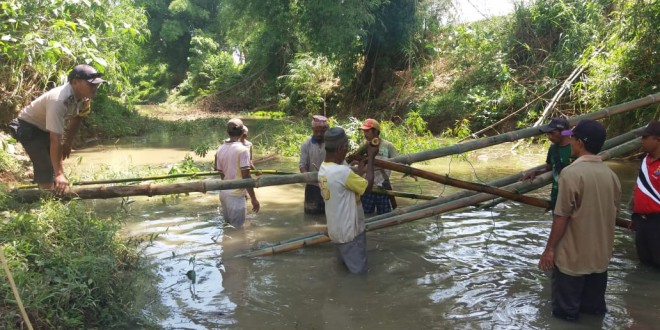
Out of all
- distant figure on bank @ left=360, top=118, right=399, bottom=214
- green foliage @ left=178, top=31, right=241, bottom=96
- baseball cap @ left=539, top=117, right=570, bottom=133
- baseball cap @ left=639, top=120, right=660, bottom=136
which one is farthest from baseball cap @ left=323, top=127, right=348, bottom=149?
green foliage @ left=178, top=31, right=241, bottom=96

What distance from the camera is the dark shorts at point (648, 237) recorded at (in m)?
4.63

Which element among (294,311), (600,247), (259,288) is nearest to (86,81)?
(259,288)

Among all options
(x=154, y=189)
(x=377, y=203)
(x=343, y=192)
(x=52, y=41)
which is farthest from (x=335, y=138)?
(x=52, y=41)

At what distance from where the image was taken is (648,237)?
15.5 ft

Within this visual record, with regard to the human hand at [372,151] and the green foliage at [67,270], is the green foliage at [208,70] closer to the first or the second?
the green foliage at [67,270]

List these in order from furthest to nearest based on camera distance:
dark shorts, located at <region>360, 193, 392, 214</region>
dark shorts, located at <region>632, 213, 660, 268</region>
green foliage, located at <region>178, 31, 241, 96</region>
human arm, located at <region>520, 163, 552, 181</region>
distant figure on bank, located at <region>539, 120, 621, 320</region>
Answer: green foliage, located at <region>178, 31, 241, 96</region> → dark shorts, located at <region>360, 193, 392, 214</region> → human arm, located at <region>520, 163, 552, 181</region> → dark shorts, located at <region>632, 213, 660, 268</region> → distant figure on bank, located at <region>539, 120, 621, 320</region>

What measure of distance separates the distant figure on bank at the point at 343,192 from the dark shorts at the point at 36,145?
2.58 meters

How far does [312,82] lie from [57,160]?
1785cm

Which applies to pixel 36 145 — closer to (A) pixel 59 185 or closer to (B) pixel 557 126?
(A) pixel 59 185

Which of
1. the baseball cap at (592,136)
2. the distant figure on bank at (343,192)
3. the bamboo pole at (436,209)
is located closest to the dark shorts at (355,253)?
the distant figure on bank at (343,192)

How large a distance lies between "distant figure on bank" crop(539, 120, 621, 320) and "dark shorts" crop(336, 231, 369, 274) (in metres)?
1.58

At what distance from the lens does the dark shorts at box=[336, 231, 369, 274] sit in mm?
4723

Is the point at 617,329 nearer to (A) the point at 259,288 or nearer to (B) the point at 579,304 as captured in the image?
(B) the point at 579,304

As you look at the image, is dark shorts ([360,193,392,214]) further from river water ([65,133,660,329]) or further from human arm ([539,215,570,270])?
human arm ([539,215,570,270])
